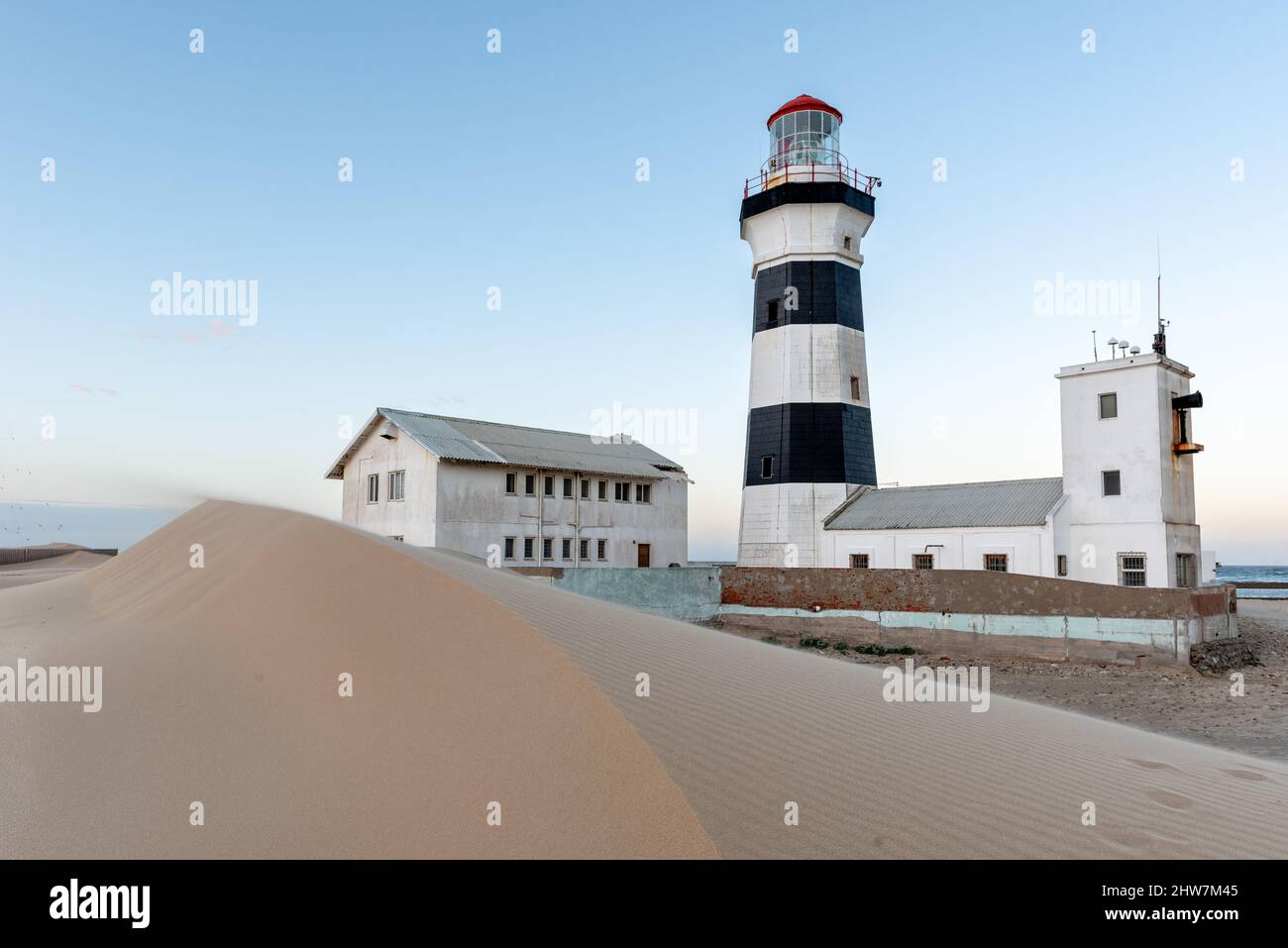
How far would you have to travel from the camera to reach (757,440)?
25.8m

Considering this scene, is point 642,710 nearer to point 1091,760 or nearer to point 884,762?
point 884,762

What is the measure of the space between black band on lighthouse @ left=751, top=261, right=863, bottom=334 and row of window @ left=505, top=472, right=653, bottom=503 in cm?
873

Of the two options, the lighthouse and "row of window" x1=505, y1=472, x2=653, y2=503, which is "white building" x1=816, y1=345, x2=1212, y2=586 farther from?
"row of window" x1=505, y1=472, x2=653, y2=503

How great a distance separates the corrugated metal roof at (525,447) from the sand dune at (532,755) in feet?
61.5

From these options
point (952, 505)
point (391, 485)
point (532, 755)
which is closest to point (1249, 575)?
point (952, 505)

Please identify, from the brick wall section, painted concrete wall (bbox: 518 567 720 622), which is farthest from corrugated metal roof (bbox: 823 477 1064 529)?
painted concrete wall (bbox: 518 567 720 622)

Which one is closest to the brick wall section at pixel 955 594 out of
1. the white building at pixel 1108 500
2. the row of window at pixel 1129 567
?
the row of window at pixel 1129 567

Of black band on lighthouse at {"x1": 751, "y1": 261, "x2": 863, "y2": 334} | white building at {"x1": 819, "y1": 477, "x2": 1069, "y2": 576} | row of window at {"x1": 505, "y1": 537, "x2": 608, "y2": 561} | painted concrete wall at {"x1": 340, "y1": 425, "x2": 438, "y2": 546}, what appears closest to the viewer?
white building at {"x1": 819, "y1": 477, "x2": 1069, "y2": 576}

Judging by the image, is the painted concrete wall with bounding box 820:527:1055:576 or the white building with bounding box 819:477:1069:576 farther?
the white building with bounding box 819:477:1069:576

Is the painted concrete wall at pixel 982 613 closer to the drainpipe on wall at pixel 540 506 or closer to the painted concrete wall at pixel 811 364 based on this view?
the painted concrete wall at pixel 811 364

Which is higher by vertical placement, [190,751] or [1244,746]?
[190,751]

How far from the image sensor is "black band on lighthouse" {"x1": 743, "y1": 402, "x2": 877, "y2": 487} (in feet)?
81.1

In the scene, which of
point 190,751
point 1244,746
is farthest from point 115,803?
point 1244,746
